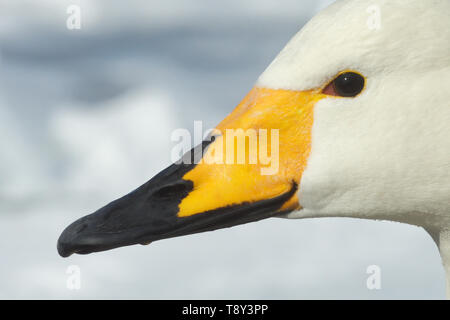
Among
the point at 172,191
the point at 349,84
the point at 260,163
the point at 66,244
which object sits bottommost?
the point at 66,244

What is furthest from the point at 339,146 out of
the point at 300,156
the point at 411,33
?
the point at 411,33

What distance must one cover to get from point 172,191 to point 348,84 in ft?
3.37

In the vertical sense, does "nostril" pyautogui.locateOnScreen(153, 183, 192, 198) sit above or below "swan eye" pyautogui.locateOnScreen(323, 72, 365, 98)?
below

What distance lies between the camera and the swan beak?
3010 millimetres

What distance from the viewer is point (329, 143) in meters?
3.01

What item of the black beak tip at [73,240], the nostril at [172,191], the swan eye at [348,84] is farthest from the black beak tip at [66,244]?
the swan eye at [348,84]

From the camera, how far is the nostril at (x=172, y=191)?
3.04 meters

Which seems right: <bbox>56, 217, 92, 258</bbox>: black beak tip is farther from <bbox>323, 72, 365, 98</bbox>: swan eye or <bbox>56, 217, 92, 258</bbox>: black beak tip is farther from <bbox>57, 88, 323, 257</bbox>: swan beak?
<bbox>323, 72, 365, 98</bbox>: swan eye

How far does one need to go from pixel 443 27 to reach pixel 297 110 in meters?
0.80

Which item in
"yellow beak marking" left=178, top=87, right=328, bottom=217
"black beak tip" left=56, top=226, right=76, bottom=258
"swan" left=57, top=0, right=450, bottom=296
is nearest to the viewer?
"swan" left=57, top=0, right=450, bottom=296

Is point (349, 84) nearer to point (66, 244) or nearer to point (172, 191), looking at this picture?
point (172, 191)

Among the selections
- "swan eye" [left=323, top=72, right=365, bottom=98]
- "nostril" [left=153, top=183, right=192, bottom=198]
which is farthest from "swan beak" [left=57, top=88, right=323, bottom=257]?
"swan eye" [left=323, top=72, right=365, bottom=98]

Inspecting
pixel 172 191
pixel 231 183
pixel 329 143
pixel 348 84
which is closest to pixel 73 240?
pixel 172 191

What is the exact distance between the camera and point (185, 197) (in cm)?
305
